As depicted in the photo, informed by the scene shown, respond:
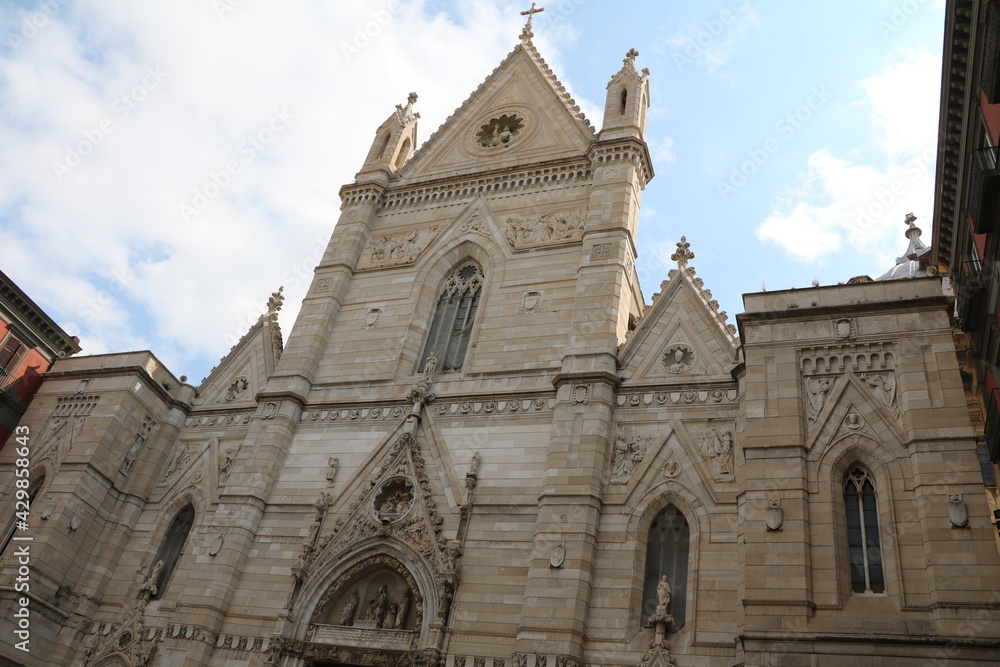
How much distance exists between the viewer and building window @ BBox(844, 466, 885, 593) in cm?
1245

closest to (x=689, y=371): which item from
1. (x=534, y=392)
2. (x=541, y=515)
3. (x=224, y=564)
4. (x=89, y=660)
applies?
(x=534, y=392)

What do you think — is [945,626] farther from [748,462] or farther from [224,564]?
[224,564]

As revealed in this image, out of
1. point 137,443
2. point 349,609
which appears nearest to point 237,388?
point 137,443

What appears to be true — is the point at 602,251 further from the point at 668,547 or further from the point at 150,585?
the point at 150,585

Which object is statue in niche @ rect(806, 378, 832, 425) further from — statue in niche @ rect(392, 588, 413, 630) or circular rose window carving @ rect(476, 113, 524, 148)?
circular rose window carving @ rect(476, 113, 524, 148)

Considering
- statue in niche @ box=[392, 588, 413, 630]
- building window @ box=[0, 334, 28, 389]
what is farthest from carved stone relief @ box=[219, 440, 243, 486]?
building window @ box=[0, 334, 28, 389]

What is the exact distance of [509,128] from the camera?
2556 cm

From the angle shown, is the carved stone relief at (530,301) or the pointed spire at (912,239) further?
the pointed spire at (912,239)

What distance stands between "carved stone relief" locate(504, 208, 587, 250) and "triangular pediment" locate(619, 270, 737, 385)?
3414 mm

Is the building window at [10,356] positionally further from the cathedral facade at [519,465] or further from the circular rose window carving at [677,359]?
the circular rose window carving at [677,359]

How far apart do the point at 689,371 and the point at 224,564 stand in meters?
10.9

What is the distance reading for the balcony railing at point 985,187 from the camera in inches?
511

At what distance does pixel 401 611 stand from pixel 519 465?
149 inches

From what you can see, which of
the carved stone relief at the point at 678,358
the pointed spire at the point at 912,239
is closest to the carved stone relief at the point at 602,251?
the carved stone relief at the point at 678,358
